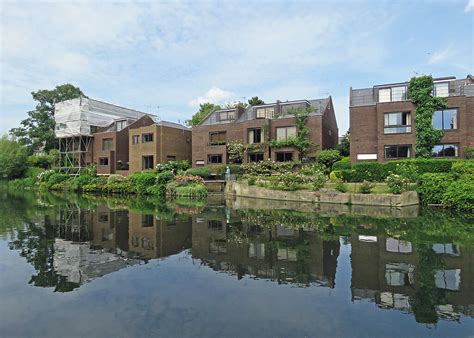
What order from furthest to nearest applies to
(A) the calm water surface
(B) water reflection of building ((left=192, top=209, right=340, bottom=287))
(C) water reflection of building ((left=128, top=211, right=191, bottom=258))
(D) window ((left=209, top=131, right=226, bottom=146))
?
1. (D) window ((left=209, top=131, right=226, bottom=146))
2. (C) water reflection of building ((left=128, top=211, right=191, bottom=258))
3. (B) water reflection of building ((left=192, top=209, right=340, bottom=287))
4. (A) the calm water surface

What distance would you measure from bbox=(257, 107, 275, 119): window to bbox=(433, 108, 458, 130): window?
1788 centimetres

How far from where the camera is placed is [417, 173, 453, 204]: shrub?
22.2 m

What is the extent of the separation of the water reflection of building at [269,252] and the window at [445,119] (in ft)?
79.4

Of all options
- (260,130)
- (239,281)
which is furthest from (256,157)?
(239,281)

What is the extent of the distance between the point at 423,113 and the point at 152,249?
29540 millimetres

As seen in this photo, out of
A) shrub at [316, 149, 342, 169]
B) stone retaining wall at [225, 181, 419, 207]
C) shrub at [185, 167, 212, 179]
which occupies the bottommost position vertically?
stone retaining wall at [225, 181, 419, 207]

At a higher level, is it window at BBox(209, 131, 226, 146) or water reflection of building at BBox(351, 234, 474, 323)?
window at BBox(209, 131, 226, 146)

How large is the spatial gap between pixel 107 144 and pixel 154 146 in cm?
1207

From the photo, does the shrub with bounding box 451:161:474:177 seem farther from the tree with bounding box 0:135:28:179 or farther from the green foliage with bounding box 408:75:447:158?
the tree with bounding box 0:135:28:179

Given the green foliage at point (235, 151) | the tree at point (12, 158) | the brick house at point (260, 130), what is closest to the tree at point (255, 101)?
the brick house at point (260, 130)

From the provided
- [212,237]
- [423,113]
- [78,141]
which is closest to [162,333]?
[212,237]

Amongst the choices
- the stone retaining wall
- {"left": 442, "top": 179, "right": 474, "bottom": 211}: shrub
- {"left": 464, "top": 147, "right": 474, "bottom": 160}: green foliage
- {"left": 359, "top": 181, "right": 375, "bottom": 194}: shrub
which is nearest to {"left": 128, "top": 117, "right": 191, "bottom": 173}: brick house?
the stone retaining wall

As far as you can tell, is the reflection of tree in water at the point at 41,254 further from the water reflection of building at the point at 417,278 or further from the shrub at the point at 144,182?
the shrub at the point at 144,182

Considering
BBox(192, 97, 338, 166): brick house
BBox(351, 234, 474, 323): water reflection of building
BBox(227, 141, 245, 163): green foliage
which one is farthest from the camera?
BBox(227, 141, 245, 163): green foliage
